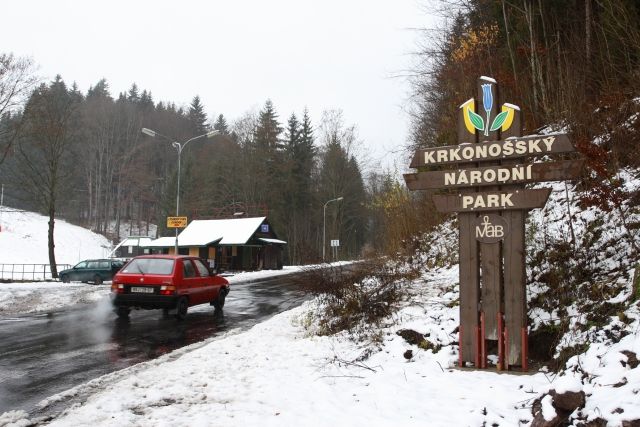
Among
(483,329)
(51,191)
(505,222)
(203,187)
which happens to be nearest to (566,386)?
(483,329)

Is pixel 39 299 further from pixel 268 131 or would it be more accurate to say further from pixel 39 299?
pixel 268 131

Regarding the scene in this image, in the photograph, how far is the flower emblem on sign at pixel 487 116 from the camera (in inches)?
250

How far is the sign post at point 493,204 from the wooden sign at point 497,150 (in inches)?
0.4

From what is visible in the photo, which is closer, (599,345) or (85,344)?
(599,345)

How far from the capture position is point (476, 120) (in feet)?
21.4

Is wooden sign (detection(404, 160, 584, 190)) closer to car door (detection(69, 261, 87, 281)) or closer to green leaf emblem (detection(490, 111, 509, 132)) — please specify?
green leaf emblem (detection(490, 111, 509, 132))

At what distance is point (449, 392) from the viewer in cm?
518

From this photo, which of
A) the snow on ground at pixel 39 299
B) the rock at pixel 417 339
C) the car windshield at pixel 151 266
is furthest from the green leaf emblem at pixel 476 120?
the snow on ground at pixel 39 299

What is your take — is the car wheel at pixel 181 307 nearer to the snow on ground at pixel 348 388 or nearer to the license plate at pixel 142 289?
the license plate at pixel 142 289

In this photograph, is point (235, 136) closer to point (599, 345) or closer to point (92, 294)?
point (92, 294)

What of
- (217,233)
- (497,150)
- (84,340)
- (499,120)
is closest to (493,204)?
(497,150)

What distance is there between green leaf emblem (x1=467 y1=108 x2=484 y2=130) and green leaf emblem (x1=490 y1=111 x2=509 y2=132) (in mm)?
141

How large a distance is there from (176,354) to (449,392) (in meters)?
4.86

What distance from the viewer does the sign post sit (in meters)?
5.91
